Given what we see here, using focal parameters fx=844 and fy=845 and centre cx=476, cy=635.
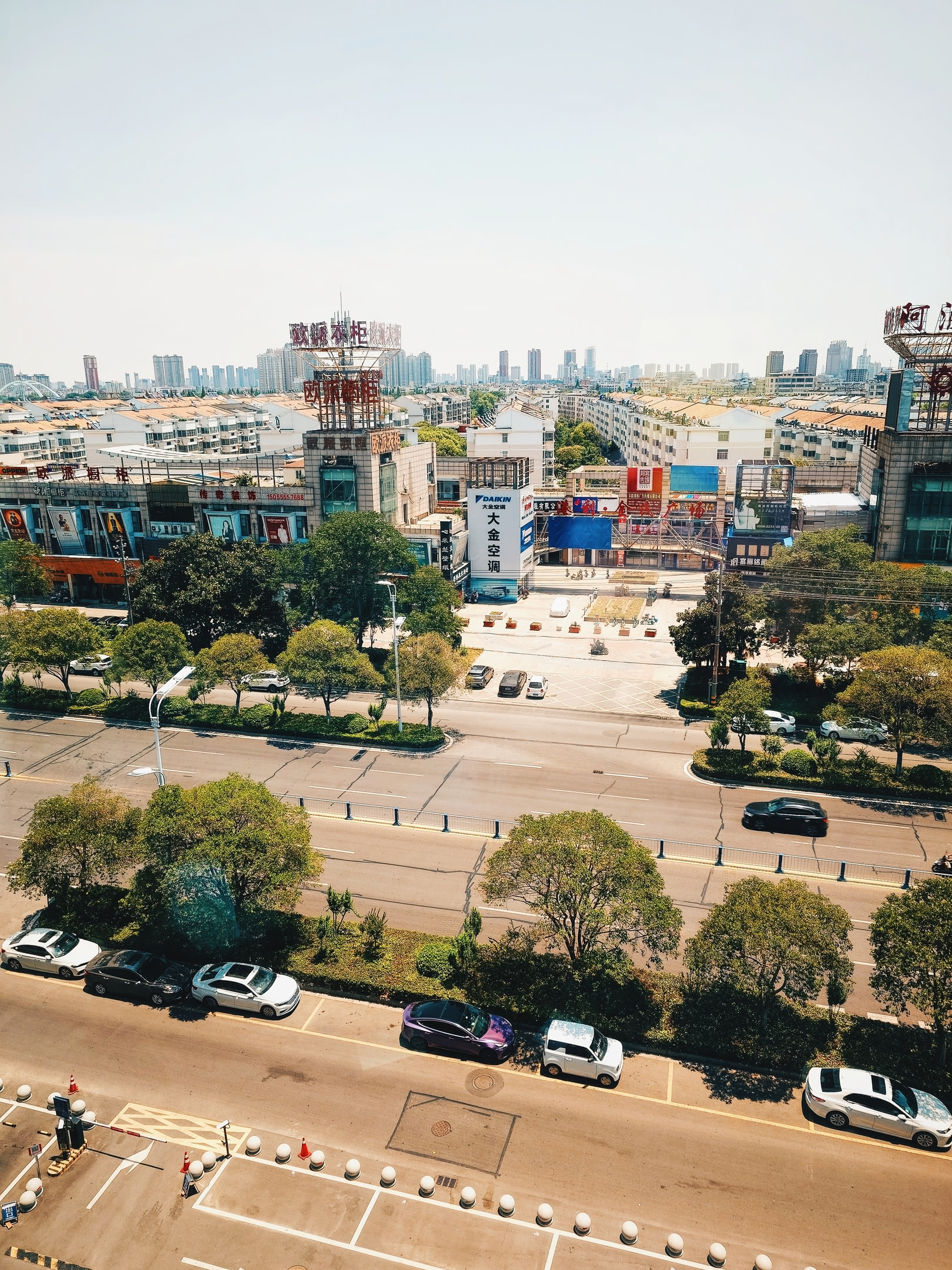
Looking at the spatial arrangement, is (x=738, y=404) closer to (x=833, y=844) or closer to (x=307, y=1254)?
(x=833, y=844)

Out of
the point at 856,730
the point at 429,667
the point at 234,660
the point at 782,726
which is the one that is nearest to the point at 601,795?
the point at 429,667

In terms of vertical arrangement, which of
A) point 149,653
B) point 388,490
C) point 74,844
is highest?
point 388,490

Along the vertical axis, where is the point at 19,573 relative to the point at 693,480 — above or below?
Answer: below

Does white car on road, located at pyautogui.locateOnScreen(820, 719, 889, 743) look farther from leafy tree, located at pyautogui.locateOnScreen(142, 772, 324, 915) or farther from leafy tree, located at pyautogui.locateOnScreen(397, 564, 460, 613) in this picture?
leafy tree, located at pyautogui.locateOnScreen(142, 772, 324, 915)

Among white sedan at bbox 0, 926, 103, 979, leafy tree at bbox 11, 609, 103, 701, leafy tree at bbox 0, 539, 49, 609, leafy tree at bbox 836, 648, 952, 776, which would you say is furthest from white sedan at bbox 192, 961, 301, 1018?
leafy tree at bbox 0, 539, 49, 609

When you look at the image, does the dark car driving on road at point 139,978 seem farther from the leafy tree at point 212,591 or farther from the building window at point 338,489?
the building window at point 338,489

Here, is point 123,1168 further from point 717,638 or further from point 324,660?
point 717,638

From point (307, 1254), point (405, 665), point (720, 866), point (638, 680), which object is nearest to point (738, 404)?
point (638, 680)
